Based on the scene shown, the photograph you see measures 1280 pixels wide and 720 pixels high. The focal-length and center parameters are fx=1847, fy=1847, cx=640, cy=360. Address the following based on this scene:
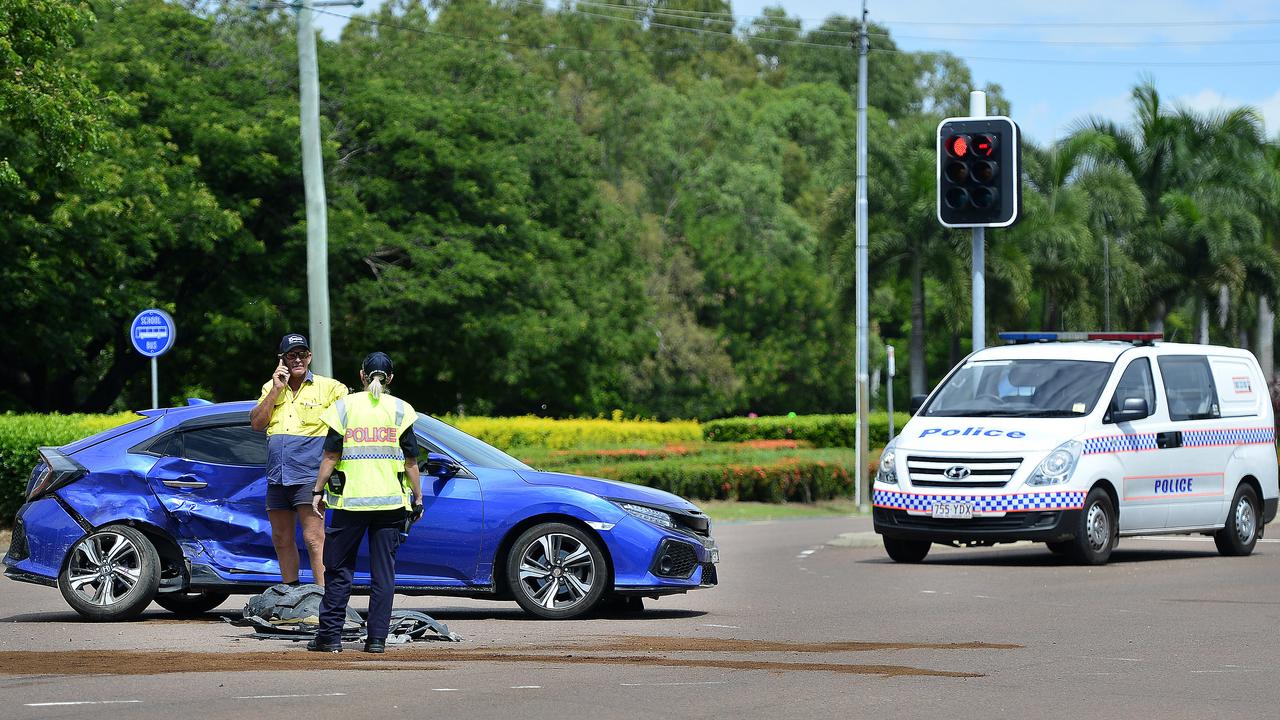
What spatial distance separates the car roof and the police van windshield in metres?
0.07

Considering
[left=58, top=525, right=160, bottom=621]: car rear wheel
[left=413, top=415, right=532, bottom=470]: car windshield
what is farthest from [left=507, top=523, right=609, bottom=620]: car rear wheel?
[left=58, top=525, right=160, bottom=621]: car rear wheel

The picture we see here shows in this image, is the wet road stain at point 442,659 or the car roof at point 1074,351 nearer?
the wet road stain at point 442,659

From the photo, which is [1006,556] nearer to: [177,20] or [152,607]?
[152,607]

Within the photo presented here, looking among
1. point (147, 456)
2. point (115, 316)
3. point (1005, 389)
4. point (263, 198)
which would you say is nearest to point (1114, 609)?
point (1005, 389)

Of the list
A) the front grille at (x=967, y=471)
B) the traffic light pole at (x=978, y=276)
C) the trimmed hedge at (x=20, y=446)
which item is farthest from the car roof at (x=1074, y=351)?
the trimmed hedge at (x=20, y=446)

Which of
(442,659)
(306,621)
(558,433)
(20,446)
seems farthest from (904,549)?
(558,433)

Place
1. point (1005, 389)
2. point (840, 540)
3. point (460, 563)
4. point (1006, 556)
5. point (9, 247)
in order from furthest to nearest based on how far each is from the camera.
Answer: point (9, 247) < point (840, 540) < point (1006, 556) < point (1005, 389) < point (460, 563)

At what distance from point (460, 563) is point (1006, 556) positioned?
8783 mm

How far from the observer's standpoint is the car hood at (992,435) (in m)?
16.9

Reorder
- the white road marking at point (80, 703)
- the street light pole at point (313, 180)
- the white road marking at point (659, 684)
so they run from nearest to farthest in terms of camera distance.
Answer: the white road marking at point (80, 703), the white road marking at point (659, 684), the street light pole at point (313, 180)

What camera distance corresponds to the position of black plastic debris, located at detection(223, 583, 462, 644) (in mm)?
10891

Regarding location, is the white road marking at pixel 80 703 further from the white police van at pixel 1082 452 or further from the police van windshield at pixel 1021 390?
the police van windshield at pixel 1021 390

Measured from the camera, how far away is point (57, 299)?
34.8 metres

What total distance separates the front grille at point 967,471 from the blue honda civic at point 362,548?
202 inches
